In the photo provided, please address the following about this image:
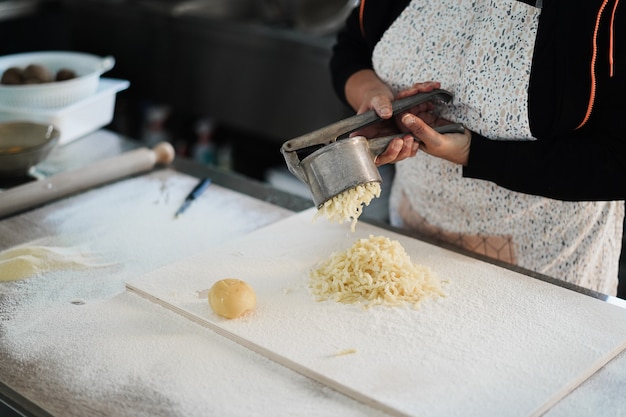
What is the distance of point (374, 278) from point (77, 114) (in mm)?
1096

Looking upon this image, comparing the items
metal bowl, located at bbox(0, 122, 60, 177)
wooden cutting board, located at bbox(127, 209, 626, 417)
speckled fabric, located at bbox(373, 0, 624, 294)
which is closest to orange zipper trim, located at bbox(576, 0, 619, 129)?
speckled fabric, located at bbox(373, 0, 624, 294)

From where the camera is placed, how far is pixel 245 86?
10.1 ft

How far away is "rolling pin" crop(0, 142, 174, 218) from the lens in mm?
1632

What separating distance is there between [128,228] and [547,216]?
86 centimetres

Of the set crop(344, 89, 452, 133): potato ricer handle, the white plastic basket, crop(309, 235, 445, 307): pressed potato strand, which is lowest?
crop(309, 235, 445, 307): pressed potato strand

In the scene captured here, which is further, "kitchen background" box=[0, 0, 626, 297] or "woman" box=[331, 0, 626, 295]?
"kitchen background" box=[0, 0, 626, 297]

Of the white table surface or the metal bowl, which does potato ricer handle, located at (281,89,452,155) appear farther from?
the metal bowl

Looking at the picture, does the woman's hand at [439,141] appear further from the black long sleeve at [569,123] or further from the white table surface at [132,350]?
the white table surface at [132,350]

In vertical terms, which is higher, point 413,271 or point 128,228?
point 413,271

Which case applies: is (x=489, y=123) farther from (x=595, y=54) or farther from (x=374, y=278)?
(x=374, y=278)

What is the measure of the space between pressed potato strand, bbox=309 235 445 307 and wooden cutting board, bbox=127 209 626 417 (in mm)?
22

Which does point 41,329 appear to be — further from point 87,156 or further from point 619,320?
point 619,320

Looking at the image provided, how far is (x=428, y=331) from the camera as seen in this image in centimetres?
120

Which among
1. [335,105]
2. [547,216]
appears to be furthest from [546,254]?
[335,105]
